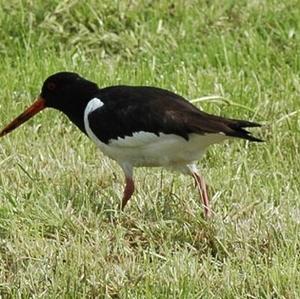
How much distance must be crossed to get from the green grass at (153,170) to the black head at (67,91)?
0.32m

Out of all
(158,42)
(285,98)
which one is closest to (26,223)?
(285,98)

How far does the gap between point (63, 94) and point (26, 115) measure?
0.30 metres

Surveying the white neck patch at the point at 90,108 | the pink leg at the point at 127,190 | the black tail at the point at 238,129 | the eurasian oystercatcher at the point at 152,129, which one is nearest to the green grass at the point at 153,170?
the pink leg at the point at 127,190

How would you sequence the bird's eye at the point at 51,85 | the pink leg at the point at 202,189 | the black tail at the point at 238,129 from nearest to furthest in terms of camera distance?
the black tail at the point at 238,129
the pink leg at the point at 202,189
the bird's eye at the point at 51,85

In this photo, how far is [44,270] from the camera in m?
5.65

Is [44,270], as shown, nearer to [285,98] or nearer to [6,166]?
[6,166]

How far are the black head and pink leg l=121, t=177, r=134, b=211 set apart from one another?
53 cm

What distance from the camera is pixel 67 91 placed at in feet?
22.2

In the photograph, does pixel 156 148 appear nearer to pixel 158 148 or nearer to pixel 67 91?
pixel 158 148

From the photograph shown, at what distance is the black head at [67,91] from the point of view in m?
6.71

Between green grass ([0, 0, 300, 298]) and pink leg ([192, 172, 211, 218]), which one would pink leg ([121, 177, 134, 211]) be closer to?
green grass ([0, 0, 300, 298])

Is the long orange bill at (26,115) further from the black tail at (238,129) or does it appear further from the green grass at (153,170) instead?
the black tail at (238,129)

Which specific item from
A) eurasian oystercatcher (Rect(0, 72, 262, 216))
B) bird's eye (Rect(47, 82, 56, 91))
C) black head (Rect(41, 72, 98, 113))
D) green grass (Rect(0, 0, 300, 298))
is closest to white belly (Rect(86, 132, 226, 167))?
eurasian oystercatcher (Rect(0, 72, 262, 216))

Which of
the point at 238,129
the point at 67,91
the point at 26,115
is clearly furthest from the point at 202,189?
the point at 26,115
